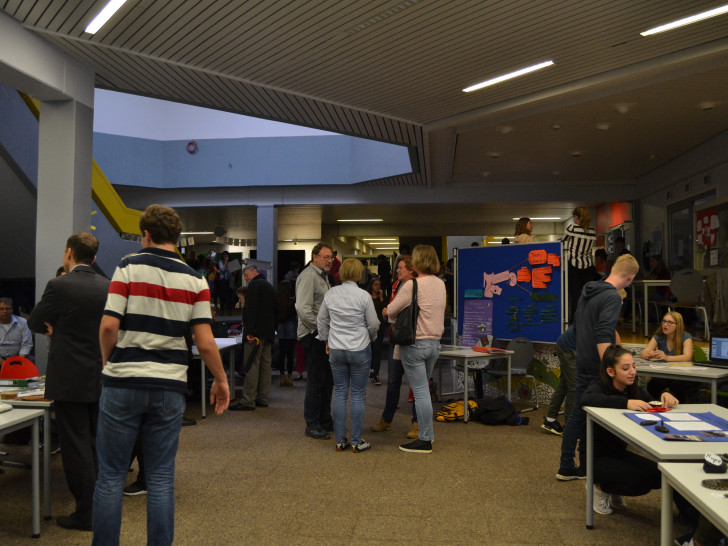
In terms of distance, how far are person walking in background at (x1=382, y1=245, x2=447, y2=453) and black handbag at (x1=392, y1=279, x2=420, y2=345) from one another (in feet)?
0.19

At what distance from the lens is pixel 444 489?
14.5 ft

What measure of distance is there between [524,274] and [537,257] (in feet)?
0.91

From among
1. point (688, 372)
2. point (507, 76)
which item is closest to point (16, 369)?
point (688, 372)

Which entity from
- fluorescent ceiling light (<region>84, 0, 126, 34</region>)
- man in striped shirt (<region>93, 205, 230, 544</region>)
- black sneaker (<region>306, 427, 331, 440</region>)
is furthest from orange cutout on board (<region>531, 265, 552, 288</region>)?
man in striped shirt (<region>93, 205, 230, 544</region>)

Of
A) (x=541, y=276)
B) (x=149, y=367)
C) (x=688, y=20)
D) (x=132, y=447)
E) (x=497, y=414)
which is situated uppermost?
(x=688, y=20)

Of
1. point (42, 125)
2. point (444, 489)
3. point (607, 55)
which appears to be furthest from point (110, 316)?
point (607, 55)

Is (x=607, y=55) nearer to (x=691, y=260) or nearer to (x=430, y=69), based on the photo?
(x=430, y=69)

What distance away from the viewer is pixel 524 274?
7.91 m

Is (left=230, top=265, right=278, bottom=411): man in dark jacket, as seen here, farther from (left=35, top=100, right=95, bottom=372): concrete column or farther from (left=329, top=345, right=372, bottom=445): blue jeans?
(left=329, top=345, right=372, bottom=445): blue jeans

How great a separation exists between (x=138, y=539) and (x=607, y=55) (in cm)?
621

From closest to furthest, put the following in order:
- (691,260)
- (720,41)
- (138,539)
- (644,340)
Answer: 1. (138,539)
2. (720,41)
3. (644,340)
4. (691,260)

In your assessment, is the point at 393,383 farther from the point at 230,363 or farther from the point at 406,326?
the point at 230,363

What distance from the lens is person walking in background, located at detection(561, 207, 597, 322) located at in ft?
24.6

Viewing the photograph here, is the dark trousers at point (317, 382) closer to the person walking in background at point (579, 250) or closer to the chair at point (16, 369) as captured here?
the chair at point (16, 369)
